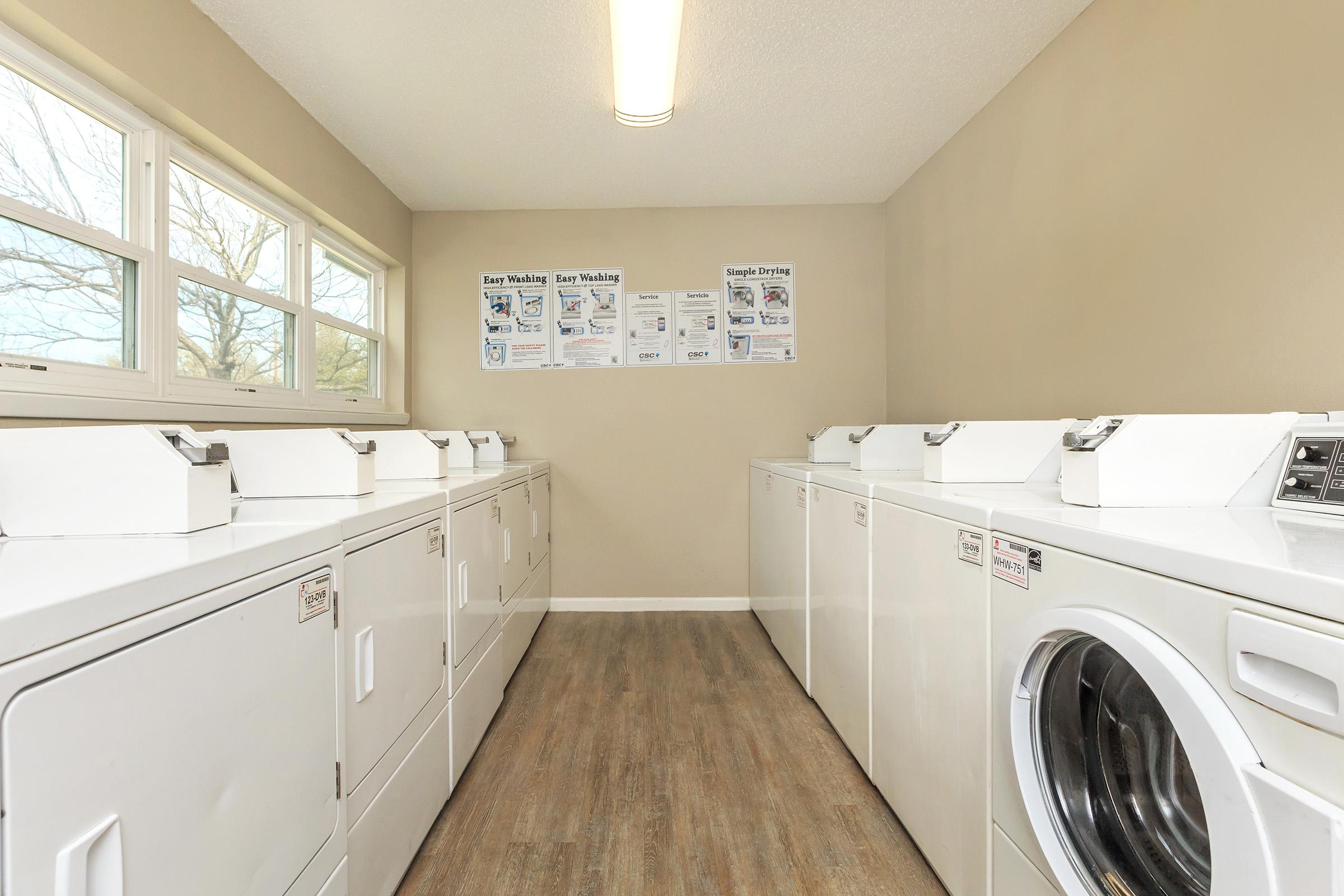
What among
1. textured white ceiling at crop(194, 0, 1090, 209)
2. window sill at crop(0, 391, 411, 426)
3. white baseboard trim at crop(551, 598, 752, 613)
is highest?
textured white ceiling at crop(194, 0, 1090, 209)

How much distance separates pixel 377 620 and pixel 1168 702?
50.2 inches

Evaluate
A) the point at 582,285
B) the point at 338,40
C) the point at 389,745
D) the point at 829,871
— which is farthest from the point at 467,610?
the point at 582,285

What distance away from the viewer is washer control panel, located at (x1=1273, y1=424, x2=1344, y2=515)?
3.09 ft

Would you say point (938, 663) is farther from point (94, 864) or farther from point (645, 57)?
point (645, 57)

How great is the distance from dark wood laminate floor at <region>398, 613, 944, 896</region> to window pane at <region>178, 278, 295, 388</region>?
1.59 meters

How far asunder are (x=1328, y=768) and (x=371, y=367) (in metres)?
3.62

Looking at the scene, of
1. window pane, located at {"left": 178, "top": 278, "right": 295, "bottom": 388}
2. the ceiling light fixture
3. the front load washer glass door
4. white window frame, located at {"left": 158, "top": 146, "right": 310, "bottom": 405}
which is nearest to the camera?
the front load washer glass door

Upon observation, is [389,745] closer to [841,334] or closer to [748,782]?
[748,782]

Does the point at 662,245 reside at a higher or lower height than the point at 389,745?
higher

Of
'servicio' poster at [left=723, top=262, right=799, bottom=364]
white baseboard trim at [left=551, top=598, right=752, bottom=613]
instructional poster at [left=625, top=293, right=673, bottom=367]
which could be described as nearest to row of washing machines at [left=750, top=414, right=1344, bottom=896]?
white baseboard trim at [left=551, top=598, right=752, bottom=613]

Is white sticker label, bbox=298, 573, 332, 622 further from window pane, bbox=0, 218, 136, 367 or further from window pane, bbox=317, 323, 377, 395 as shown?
window pane, bbox=317, 323, 377, 395

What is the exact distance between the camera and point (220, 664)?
0.74m

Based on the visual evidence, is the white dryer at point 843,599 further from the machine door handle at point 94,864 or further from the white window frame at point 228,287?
the white window frame at point 228,287

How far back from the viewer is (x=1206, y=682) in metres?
0.63
